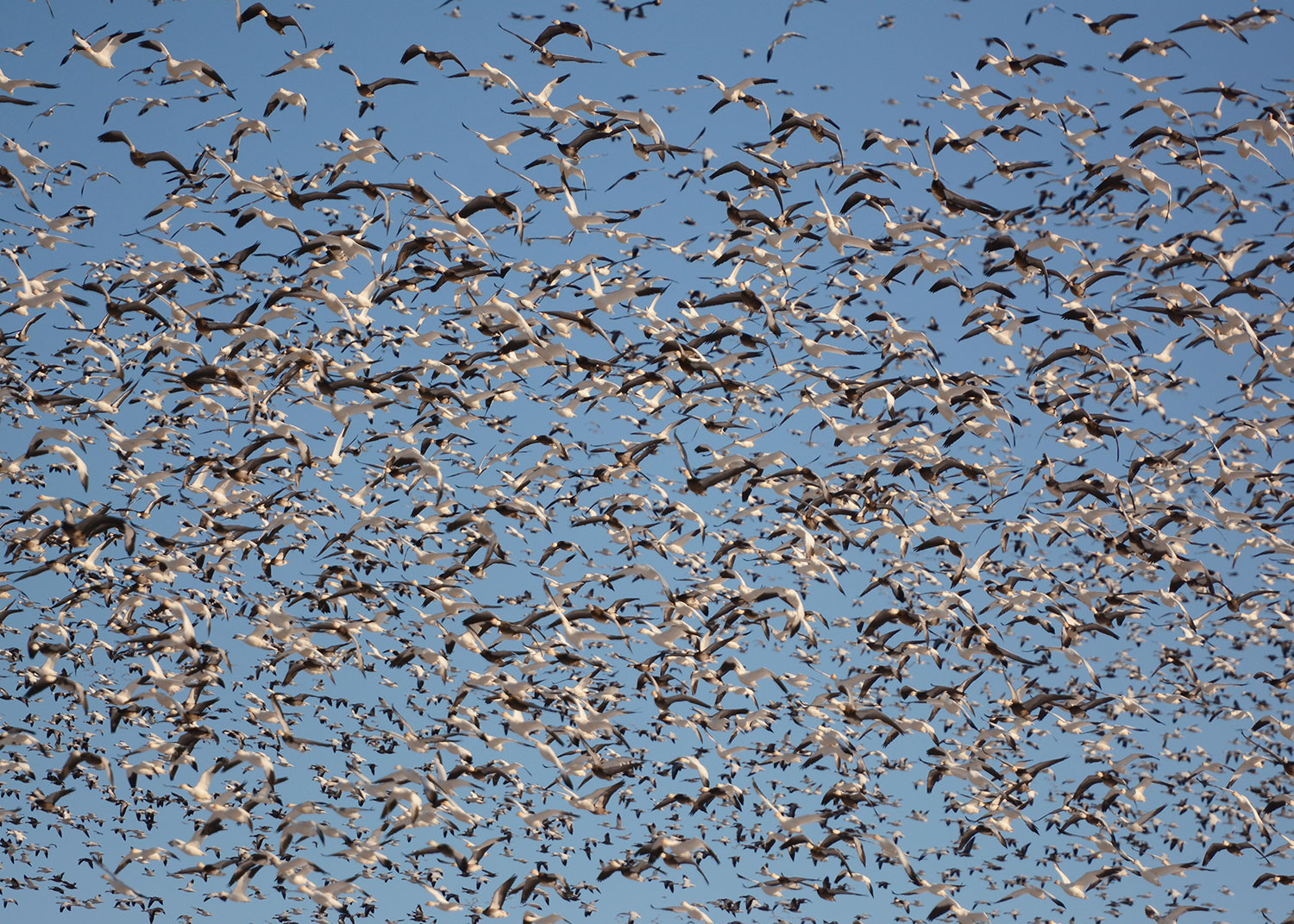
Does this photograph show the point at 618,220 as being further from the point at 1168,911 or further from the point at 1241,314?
the point at 1168,911

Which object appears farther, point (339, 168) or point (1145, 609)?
point (1145, 609)

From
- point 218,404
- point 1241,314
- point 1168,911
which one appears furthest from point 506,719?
point 1241,314

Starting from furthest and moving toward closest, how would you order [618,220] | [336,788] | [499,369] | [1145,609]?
[336,788], [1145,609], [499,369], [618,220]

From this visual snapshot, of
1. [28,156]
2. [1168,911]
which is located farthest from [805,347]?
[28,156]

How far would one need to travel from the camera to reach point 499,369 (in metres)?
28.7

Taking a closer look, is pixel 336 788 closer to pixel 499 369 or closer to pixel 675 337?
pixel 499 369

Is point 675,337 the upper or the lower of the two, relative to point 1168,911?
upper

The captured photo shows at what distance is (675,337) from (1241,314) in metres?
11.1

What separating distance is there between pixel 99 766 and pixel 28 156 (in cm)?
1216

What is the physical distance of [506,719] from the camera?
29109mm

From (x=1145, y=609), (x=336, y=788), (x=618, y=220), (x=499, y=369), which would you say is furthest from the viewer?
(x=336, y=788)

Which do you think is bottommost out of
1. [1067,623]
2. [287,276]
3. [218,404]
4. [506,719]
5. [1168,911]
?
[1168,911]

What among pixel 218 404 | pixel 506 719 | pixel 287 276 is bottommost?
pixel 506 719

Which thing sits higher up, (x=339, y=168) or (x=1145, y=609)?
(x=339, y=168)
